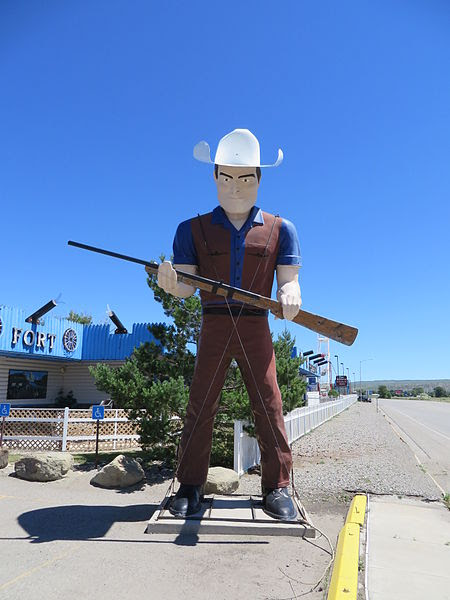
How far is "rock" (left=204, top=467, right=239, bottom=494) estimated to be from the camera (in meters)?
5.28

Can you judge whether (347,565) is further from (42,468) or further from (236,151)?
(42,468)

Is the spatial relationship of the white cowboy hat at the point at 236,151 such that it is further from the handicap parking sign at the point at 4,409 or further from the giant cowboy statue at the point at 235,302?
the handicap parking sign at the point at 4,409

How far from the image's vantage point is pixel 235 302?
13.3 feet

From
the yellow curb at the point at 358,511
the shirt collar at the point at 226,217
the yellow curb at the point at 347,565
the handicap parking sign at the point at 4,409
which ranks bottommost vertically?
the yellow curb at the point at 358,511

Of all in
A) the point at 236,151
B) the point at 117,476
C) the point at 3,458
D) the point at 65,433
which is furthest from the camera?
the point at 65,433

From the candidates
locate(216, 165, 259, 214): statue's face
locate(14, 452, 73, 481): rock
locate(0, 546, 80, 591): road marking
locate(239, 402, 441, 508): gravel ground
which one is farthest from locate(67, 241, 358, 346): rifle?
locate(14, 452, 73, 481): rock

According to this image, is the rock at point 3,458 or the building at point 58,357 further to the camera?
the building at point 58,357

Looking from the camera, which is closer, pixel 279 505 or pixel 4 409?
pixel 279 505

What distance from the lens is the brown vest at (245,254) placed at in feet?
13.4

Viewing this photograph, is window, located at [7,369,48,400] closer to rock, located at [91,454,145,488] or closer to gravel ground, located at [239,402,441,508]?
gravel ground, located at [239,402,441,508]

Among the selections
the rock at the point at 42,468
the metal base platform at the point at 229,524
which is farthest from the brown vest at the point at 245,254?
the rock at the point at 42,468

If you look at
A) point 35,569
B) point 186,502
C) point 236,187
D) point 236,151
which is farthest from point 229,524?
point 236,151

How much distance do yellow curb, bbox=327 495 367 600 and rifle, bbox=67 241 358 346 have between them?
4.75 feet

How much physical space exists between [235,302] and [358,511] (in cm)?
220
